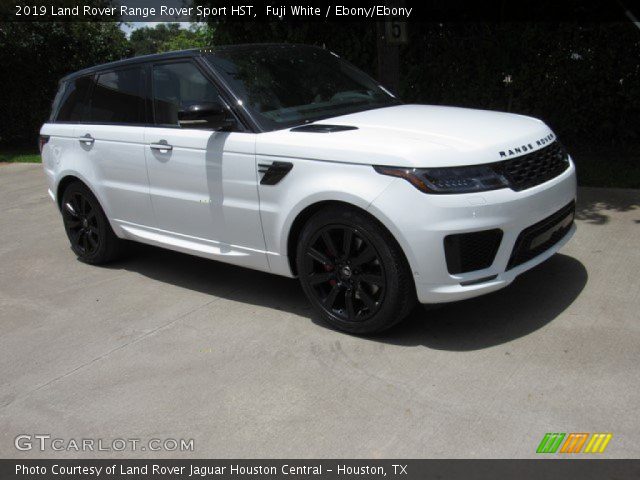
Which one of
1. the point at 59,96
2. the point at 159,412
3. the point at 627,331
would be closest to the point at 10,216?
the point at 59,96

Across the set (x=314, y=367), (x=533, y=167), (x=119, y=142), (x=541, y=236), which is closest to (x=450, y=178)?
(x=533, y=167)

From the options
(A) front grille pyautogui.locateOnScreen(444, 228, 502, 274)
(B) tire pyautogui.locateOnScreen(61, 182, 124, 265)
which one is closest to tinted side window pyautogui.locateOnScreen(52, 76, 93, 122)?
(B) tire pyautogui.locateOnScreen(61, 182, 124, 265)

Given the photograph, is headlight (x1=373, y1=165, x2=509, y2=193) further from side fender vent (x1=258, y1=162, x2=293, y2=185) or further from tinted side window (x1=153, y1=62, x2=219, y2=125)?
tinted side window (x1=153, y1=62, x2=219, y2=125)

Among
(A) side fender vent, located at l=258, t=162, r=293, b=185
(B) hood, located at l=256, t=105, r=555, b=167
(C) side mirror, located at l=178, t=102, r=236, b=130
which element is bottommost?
(A) side fender vent, located at l=258, t=162, r=293, b=185

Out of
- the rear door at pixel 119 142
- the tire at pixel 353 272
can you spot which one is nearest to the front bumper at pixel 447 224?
the tire at pixel 353 272

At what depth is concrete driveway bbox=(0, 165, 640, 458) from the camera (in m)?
3.24

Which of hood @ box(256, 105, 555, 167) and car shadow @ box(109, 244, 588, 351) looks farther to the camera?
car shadow @ box(109, 244, 588, 351)

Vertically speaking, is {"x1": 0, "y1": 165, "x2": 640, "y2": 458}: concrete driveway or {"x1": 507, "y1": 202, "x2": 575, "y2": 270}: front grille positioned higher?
{"x1": 507, "y1": 202, "x2": 575, "y2": 270}: front grille

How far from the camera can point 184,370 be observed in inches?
160

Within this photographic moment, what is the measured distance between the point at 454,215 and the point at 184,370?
187 centimetres

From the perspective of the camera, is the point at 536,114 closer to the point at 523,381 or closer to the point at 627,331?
the point at 627,331

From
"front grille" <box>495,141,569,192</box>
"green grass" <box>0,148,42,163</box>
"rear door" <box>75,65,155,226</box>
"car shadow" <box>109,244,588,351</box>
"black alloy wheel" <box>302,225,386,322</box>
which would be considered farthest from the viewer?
"green grass" <box>0,148,42,163</box>
